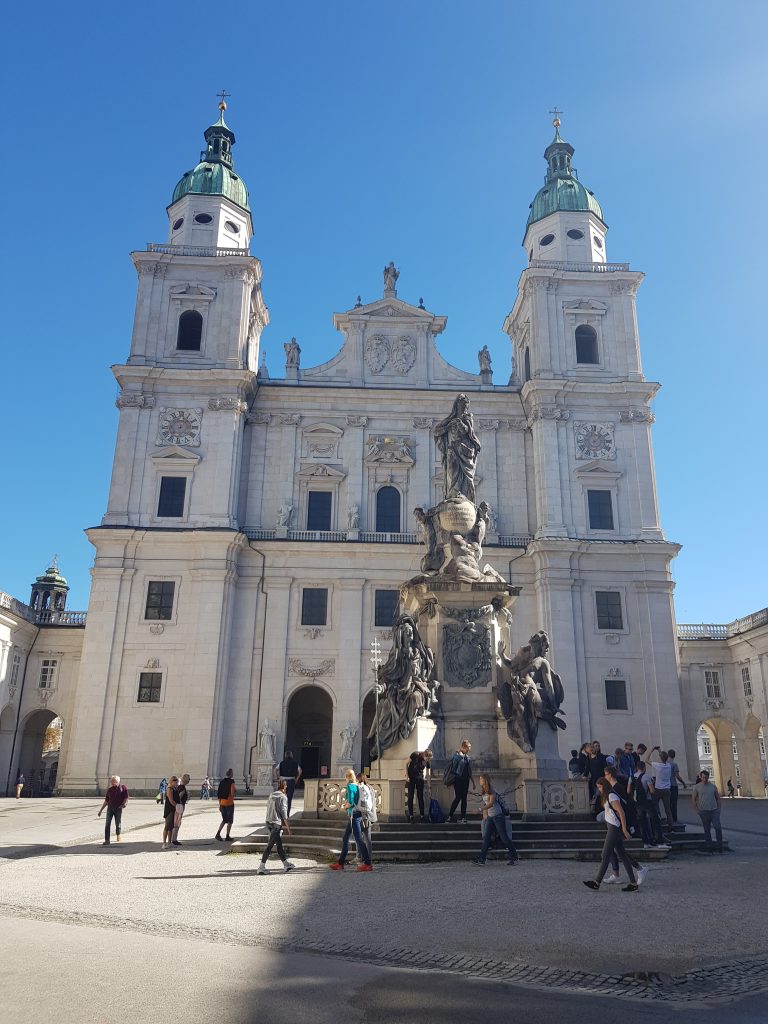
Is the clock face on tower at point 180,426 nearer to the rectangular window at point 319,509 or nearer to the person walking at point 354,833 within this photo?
the rectangular window at point 319,509

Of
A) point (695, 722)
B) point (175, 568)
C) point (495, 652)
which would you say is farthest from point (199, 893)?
point (695, 722)

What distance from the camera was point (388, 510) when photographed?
40688 millimetres

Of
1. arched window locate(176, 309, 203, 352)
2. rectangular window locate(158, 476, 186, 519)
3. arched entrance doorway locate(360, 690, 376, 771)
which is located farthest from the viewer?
arched window locate(176, 309, 203, 352)

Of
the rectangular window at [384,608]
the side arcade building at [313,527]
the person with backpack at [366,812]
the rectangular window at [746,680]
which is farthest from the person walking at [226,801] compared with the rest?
the rectangular window at [746,680]

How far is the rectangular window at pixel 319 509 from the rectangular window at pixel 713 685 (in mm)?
21048

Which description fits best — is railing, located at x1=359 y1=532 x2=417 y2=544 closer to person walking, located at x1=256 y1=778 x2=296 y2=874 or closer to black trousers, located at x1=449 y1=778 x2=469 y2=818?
black trousers, located at x1=449 y1=778 x2=469 y2=818

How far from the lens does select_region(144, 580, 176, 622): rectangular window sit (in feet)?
122

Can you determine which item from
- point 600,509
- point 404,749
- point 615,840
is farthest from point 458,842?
point 600,509

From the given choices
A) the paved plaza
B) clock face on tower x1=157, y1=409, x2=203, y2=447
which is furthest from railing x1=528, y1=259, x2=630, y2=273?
the paved plaza

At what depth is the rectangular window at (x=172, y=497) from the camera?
127 feet

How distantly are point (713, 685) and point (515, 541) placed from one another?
1324 centimetres

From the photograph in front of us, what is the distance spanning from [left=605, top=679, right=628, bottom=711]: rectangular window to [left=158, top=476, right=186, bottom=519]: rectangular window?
830 inches

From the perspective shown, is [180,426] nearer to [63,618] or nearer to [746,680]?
[63,618]

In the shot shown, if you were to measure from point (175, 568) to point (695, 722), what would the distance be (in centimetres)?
2709
